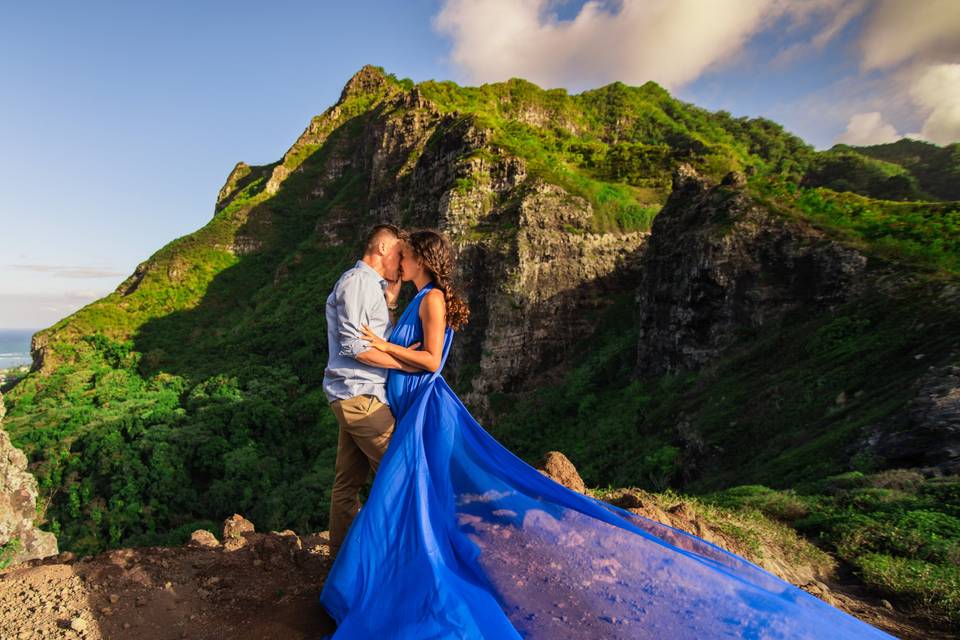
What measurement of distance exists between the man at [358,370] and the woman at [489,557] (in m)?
0.09

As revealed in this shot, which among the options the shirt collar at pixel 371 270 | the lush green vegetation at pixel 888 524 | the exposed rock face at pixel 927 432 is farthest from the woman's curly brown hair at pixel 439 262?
the exposed rock face at pixel 927 432

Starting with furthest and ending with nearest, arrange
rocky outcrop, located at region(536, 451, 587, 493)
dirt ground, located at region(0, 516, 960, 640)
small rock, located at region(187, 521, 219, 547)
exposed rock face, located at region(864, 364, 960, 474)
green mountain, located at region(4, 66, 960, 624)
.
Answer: green mountain, located at region(4, 66, 960, 624) → exposed rock face, located at region(864, 364, 960, 474) → rocky outcrop, located at region(536, 451, 587, 493) → small rock, located at region(187, 521, 219, 547) → dirt ground, located at region(0, 516, 960, 640)

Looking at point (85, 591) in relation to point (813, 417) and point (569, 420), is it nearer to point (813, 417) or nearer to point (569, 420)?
point (813, 417)

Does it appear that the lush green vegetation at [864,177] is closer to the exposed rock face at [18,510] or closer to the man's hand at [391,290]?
the man's hand at [391,290]

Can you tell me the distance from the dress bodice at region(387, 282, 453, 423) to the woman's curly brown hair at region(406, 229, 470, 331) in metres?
0.09

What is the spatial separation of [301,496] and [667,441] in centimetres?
1731

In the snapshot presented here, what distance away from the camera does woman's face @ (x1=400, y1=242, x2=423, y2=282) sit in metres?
2.98

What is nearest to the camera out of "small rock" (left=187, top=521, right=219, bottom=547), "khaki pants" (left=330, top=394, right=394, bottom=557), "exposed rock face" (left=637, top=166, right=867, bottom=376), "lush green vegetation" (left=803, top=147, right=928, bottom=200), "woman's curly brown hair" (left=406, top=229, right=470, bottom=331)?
"khaki pants" (left=330, top=394, right=394, bottom=557)

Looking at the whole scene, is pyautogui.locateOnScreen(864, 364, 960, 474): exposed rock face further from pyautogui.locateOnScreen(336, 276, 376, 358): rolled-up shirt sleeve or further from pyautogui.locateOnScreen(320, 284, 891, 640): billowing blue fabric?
pyautogui.locateOnScreen(336, 276, 376, 358): rolled-up shirt sleeve

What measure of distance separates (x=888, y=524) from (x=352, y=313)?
542 cm

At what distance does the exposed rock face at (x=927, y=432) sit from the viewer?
19.0 feet

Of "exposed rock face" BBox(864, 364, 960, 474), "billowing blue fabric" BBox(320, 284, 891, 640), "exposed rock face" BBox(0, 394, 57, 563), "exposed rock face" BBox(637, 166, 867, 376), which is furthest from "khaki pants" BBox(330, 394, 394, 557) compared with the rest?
"exposed rock face" BBox(637, 166, 867, 376)

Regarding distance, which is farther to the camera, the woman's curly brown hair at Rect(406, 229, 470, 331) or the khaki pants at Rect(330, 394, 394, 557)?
the woman's curly brown hair at Rect(406, 229, 470, 331)

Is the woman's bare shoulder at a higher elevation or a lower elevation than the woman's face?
lower
